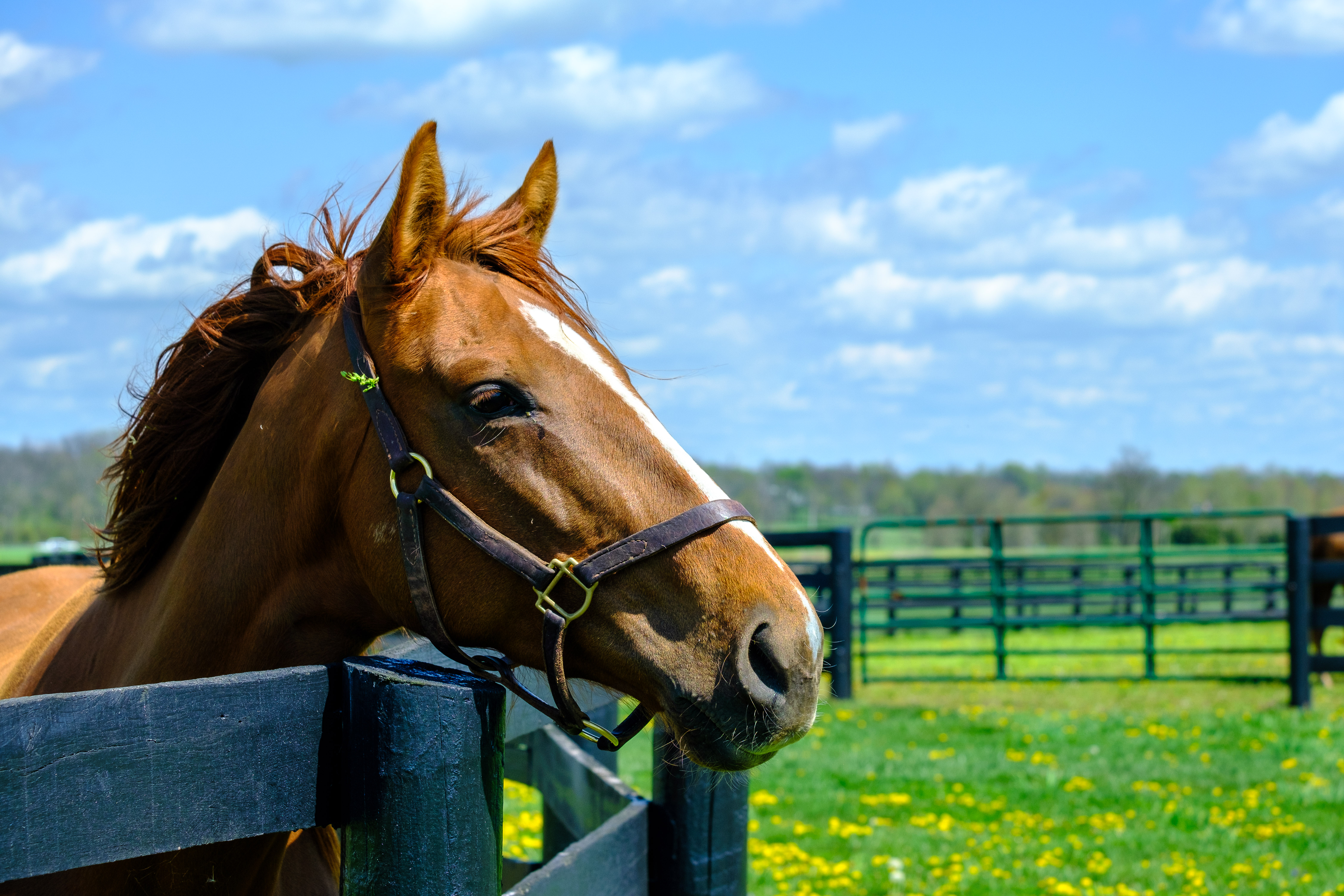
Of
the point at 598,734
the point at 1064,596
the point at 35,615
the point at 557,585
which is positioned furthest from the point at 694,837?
the point at 1064,596

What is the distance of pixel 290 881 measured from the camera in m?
2.21

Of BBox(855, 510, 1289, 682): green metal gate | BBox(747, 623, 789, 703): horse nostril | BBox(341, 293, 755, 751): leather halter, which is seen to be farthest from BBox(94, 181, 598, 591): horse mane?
BBox(855, 510, 1289, 682): green metal gate

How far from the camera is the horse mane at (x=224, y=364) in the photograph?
2.20m

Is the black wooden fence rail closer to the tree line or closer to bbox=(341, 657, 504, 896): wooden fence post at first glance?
bbox=(341, 657, 504, 896): wooden fence post

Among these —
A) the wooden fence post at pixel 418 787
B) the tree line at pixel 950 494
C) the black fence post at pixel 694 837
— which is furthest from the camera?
the tree line at pixel 950 494

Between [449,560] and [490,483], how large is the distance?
15cm

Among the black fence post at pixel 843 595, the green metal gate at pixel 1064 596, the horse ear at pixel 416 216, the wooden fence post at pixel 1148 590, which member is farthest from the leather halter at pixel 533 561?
the wooden fence post at pixel 1148 590

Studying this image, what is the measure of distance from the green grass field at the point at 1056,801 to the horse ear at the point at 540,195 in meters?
2.04

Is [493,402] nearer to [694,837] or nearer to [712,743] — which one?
[712,743]

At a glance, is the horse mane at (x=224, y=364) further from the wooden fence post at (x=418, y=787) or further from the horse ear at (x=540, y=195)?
the wooden fence post at (x=418, y=787)

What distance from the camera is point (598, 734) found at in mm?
1870

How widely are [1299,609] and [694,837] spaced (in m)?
9.84

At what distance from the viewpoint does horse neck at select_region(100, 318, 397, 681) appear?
6.54ft

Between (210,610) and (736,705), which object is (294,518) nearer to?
(210,610)
